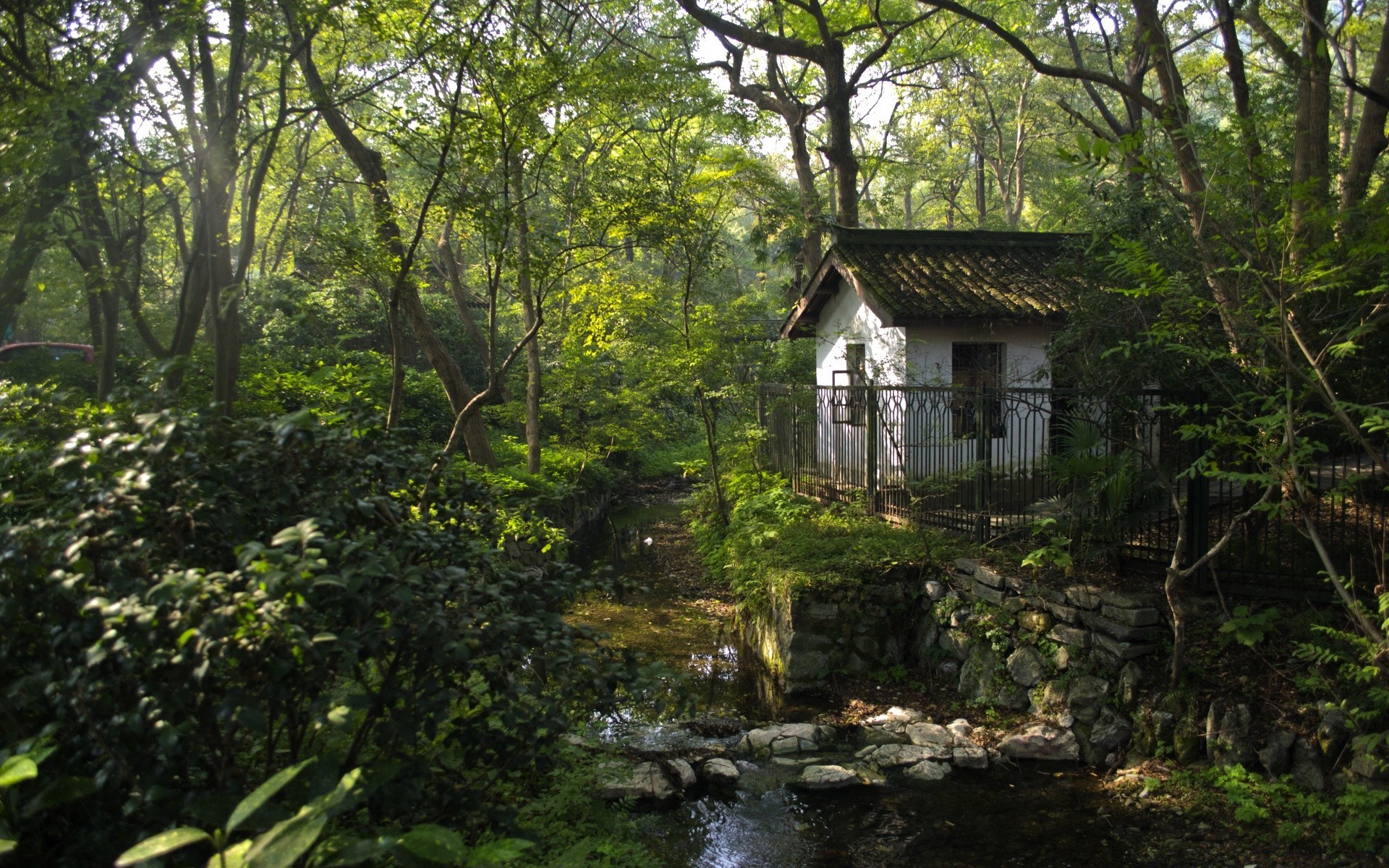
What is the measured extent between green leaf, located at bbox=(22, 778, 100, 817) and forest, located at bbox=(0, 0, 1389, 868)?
11mm

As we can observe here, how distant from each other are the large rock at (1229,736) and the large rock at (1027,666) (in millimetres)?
1476

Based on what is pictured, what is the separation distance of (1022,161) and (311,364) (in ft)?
74.0

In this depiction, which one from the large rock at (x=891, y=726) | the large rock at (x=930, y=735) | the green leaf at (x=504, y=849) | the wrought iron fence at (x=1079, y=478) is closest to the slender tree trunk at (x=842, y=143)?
the wrought iron fence at (x=1079, y=478)

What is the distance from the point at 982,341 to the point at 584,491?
6.89m

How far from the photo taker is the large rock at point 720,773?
663 centimetres

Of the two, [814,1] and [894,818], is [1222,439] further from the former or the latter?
[814,1]

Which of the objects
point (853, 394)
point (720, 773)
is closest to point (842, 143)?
point (853, 394)

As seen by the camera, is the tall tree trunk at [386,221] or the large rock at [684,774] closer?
the large rock at [684,774]

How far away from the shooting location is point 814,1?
14.4m

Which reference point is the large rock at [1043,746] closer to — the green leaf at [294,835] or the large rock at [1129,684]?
the large rock at [1129,684]

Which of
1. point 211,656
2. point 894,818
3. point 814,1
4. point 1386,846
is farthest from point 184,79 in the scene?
point 1386,846

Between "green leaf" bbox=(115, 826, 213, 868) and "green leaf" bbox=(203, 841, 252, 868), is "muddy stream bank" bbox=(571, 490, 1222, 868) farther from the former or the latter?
"green leaf" bbox=(115, 826, 213, 868)

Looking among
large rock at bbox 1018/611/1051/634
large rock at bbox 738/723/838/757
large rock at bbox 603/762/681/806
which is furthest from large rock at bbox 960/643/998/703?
large rock at bbox 603/762/681/806

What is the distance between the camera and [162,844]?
2137mm
